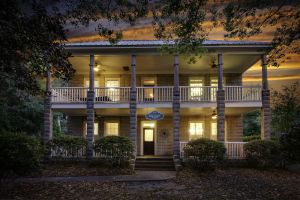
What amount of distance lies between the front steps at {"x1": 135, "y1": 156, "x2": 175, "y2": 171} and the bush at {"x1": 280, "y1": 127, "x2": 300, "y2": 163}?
5.90 metres

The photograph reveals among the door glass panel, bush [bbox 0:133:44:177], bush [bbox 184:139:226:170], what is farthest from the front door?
bush [bbox 0:133:44:177]

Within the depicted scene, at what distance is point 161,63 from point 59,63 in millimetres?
11736

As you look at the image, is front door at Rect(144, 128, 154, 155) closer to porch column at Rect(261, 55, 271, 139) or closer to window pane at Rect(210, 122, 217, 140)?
window pane at Rect(210, 122, 217, 140)

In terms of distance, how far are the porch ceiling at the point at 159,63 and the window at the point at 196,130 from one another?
12.0 ft

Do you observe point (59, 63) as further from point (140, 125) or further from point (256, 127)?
point (256, 127)

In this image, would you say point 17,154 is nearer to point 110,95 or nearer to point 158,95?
point 110,95

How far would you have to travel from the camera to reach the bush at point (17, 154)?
39.4 ft

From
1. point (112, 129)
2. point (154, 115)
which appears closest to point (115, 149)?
point (154, 115)

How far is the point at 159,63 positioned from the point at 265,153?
331 inches

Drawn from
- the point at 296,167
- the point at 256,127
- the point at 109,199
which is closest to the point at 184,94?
the point at 296,167

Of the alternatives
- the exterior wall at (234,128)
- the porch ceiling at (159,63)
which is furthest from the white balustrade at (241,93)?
the exterior wall at (234,128)

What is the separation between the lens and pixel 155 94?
19.6m

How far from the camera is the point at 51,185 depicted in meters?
12.3

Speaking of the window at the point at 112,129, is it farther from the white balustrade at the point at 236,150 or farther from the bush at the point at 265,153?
the bush at the point at 265,153
